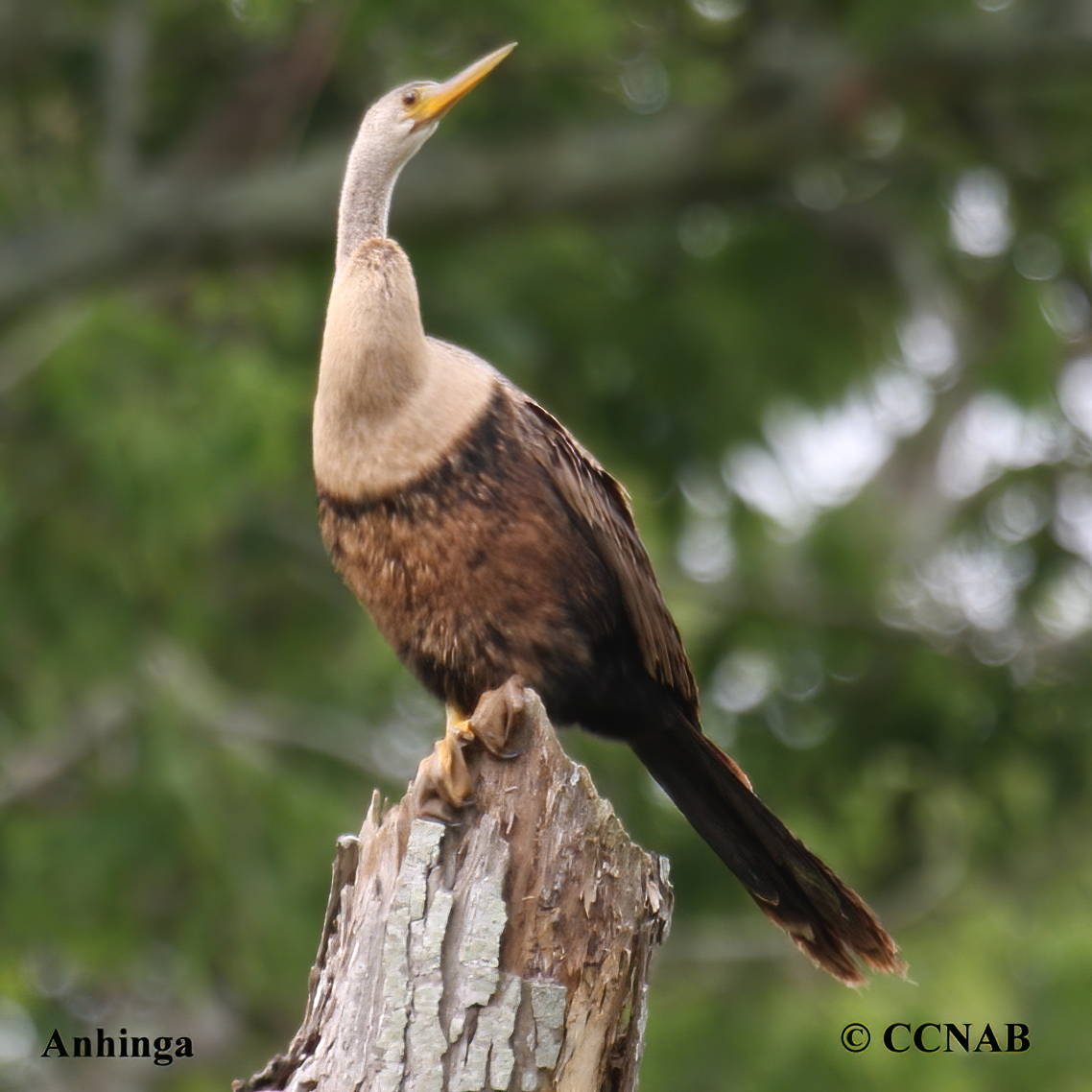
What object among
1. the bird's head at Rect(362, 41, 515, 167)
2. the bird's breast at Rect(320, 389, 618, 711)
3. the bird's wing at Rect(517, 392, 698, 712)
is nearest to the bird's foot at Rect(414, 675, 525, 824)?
the bird's breast at Rect(320, 389, 618, 711)

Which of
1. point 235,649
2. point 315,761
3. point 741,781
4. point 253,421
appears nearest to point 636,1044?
point 741,781

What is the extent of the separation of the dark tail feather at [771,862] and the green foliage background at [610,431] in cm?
381

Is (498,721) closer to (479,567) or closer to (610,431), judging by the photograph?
(479,567)

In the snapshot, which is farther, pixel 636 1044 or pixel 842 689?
pixel 842 689

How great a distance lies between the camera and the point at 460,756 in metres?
3.05

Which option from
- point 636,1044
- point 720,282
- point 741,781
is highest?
point 720,282

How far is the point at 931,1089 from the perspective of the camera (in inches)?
353

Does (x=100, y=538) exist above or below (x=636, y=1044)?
above

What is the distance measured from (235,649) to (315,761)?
1048mm

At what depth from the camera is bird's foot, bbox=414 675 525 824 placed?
303 cm

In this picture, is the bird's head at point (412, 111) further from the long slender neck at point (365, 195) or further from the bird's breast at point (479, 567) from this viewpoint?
the bird's breast at point (479, 567)

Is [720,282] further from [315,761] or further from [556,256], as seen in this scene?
[315,761]

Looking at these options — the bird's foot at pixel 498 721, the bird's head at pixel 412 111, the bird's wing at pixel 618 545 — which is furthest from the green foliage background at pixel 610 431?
the bird's foot at pixel 498 721

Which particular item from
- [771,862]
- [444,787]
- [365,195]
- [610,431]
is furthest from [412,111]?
[610,431]
